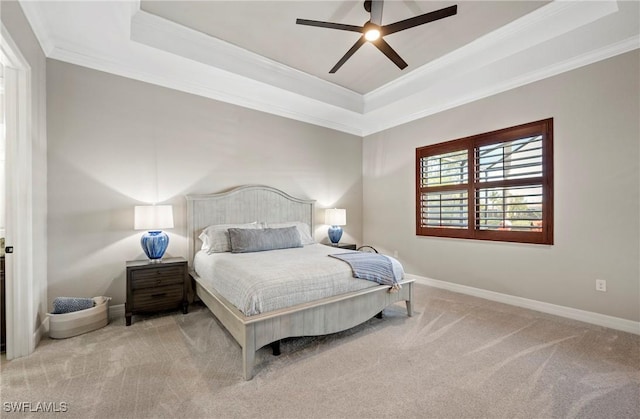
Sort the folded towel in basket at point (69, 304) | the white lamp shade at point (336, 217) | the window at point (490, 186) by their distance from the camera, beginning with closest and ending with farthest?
the folded towel in basket at point (69, 304) → the window at point (490, 186) → the white lamp shade at point (336, 217)

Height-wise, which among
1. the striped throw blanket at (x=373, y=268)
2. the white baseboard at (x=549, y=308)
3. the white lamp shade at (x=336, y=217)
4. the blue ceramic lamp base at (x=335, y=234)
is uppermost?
the white lamp shade at (x=336, y=217)

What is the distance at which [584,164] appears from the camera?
3.03 metres

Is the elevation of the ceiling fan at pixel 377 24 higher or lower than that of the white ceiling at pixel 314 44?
lower

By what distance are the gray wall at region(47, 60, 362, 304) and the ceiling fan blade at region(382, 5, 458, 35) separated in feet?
7.93

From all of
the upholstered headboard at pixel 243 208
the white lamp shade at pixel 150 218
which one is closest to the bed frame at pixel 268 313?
the upholstered headboard at pixel 243 208

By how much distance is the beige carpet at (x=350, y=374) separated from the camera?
168 centimetres

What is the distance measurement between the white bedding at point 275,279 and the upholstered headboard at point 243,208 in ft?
2.54

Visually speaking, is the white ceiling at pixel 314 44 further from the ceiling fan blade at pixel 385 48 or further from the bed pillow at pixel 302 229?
the bed pillow at pixel 302 229

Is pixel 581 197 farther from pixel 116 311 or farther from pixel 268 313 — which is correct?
pixel 116 311

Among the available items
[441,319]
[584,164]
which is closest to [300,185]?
[441,319]

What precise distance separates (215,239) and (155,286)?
78cm

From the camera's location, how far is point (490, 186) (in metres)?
3.75

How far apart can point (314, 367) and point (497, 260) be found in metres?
2.85

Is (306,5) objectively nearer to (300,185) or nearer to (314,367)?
(300,185)
